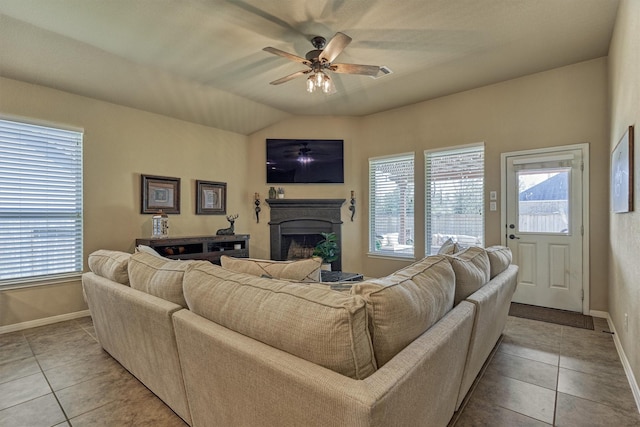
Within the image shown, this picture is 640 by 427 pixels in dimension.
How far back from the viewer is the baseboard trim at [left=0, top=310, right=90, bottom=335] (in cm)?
308

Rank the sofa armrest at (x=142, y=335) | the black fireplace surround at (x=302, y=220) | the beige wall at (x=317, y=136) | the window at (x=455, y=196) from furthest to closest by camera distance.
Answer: the black fireplace surround at (x=302, y=220) → the window at (x=455, y=196) → the beige wall at (x=317, y=136) → the sofa armrest at (x=142, y=335)

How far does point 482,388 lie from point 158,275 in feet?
6.94

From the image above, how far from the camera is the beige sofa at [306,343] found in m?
0.92

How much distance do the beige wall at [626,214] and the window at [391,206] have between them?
2.30 metres

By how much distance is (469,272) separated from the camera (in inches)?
69.6

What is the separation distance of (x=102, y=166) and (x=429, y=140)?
436cm

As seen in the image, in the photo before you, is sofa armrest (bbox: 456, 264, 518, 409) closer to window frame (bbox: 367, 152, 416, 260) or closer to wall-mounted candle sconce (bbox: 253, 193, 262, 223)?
window frame (bbox: 367, 152, 416, 260)

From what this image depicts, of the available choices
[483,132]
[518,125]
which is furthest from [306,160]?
[518,125]

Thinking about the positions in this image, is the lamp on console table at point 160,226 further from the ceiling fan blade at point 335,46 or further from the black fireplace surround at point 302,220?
the ceiling fan blade at point 335,46

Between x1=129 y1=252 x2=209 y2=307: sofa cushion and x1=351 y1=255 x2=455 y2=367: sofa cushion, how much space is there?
3.26 ft

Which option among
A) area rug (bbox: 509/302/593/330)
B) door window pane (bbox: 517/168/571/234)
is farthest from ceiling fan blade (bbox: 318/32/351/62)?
area rug (bbox: 509/302/593/330)

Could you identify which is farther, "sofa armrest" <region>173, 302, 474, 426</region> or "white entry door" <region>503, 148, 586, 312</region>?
"white entry door" <region>503, 148, 586, 312</region>

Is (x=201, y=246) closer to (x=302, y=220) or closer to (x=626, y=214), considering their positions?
(x=302, y=220)

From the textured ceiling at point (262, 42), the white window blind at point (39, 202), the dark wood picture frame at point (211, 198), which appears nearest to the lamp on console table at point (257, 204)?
the dark wood picture frame at point (211, 198)
